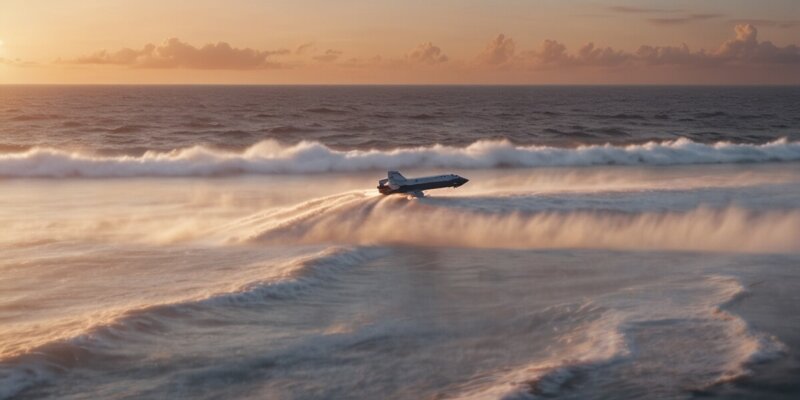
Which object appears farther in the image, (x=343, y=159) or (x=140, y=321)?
(x=343, y=159)

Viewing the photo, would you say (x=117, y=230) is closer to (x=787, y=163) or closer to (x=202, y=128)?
(x=787, y=163)

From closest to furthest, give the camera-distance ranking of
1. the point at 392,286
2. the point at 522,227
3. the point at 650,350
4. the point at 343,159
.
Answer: the point at 650,350
the point at 392,286
the point at 522,227
the point at 343,159

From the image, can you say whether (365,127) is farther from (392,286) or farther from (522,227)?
(392,286)

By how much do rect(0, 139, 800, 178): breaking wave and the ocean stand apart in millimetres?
→ 447

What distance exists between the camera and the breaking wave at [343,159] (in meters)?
38.0

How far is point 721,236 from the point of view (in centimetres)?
2181

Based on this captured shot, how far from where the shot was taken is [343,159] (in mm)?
41250

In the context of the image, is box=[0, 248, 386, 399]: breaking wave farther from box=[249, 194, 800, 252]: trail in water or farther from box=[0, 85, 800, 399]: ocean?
box=[249, 194, 800, 252]: trail in water

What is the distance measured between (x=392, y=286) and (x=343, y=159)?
24.4 metres

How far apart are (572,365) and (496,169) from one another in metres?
28.0

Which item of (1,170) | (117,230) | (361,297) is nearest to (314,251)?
(361,297)

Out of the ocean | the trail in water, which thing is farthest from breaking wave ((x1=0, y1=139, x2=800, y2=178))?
the trail in water

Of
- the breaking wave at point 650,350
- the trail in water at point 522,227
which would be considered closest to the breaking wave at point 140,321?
the trail in water at point 522,227

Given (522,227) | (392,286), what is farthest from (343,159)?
(392,286)
